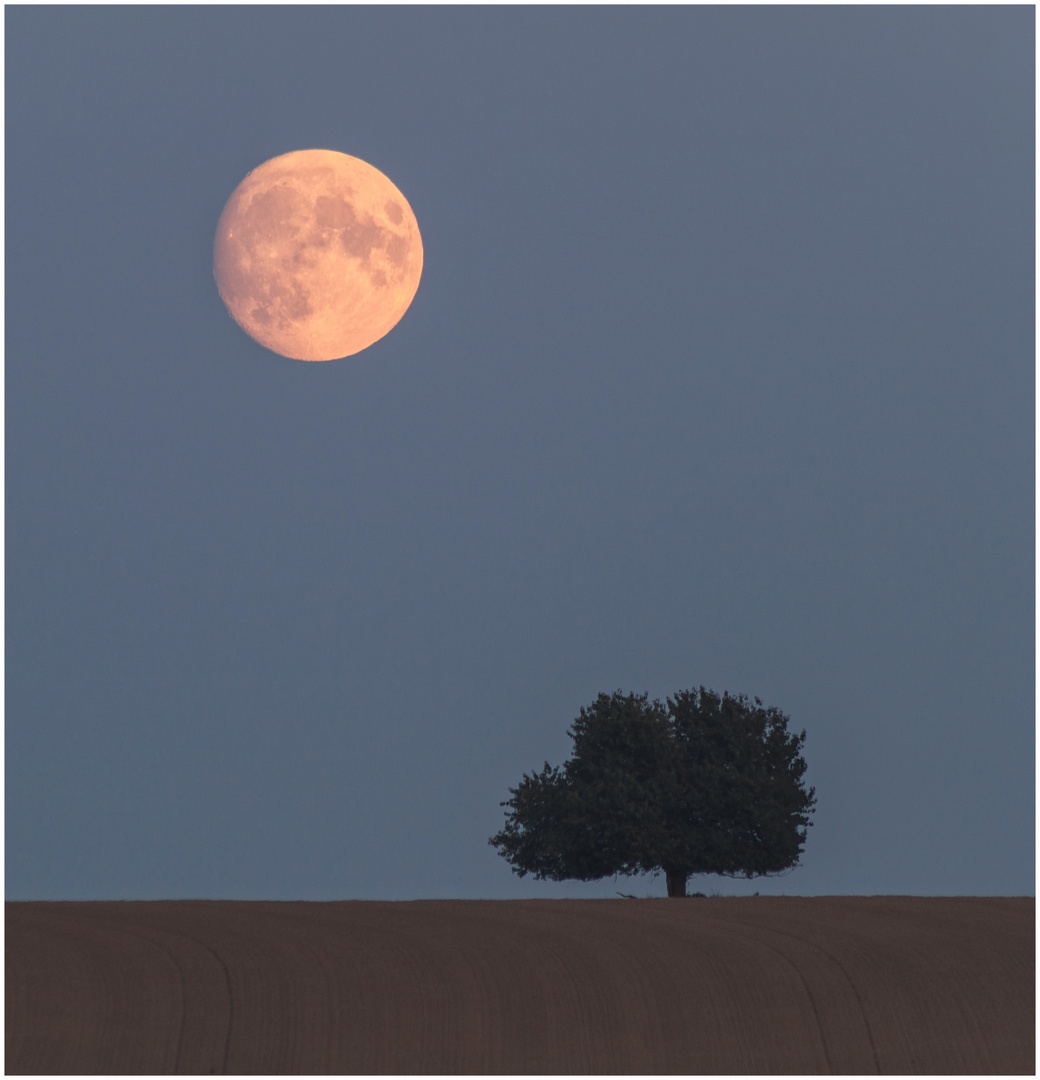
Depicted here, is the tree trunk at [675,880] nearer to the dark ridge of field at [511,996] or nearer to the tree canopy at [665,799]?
the tree canopy at [665,799]

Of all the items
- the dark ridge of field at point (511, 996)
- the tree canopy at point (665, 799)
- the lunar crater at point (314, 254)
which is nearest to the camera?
the dark ridge of field at point (511, 996)

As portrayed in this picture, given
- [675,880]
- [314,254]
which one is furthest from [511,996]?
[675,880]

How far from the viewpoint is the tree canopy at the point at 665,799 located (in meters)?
57.8

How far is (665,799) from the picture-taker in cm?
5819

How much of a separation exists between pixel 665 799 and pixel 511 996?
36.9m

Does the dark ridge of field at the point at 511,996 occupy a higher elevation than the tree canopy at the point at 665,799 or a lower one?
lower

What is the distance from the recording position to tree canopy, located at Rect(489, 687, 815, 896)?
57.8 meters

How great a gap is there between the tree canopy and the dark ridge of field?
3010 centimetres

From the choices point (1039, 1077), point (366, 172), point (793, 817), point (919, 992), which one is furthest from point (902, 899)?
point (366, 172)

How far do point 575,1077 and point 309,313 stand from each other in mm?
33814

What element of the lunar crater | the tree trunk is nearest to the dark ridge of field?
the lunar crater

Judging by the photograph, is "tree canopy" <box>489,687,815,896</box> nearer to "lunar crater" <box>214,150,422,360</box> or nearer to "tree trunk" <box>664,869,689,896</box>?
"tree trunk" <box>664,869,689,896</box>

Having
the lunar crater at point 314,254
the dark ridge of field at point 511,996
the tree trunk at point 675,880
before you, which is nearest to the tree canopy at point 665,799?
the tree trunk at point 675,880

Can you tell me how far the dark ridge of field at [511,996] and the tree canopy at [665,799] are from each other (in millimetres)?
30104
